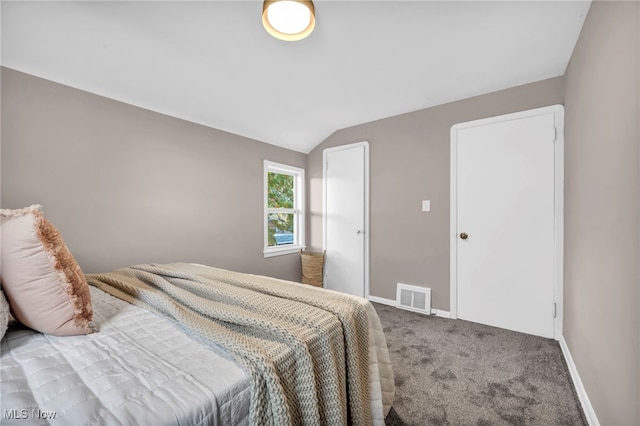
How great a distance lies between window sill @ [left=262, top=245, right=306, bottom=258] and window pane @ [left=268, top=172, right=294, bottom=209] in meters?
0.59

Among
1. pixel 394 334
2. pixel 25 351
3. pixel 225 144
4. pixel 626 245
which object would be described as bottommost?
pixel 394 334

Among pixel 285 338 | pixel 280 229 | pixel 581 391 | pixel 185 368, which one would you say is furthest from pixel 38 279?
pixel 280 229

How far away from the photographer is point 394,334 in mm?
2400

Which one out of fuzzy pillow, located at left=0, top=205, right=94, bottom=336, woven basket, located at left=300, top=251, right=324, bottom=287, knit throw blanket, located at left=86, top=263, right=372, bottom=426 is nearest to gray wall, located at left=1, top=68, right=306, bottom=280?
woven basket, located at left=300, top=251, right=324, bottom=287

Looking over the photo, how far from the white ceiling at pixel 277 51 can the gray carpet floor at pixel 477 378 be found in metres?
2.31

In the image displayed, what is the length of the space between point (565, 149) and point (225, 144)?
128 inches

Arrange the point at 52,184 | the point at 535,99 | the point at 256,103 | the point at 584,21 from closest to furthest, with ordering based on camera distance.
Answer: the point at 584,21 < the point at 52,184 < the point at 535,99 < the point at 256,103

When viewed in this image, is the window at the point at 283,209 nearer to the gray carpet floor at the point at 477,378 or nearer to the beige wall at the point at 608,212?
the gray carpet floor at the point at 477,378

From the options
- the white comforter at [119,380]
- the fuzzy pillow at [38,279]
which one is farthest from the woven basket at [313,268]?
the fuzzy pillow at [38,279]

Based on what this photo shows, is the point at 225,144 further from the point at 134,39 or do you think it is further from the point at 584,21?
the point at 584,21

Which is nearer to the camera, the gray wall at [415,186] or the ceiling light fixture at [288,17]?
the ceiling light fixture at [288,17]

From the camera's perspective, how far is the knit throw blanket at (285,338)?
80 centimetres

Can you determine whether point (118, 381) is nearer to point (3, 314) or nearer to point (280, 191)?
point (3, 314)

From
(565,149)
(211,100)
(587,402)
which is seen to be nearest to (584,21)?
(565,149)
